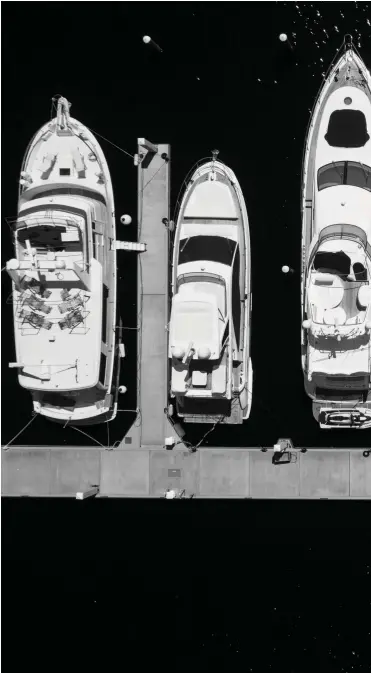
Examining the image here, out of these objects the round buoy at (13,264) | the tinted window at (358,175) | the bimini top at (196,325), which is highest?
the tinted window at (358,175)

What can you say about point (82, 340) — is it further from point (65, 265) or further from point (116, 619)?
point (116, 619)

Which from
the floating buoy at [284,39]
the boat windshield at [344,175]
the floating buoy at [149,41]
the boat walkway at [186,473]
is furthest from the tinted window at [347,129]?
the boat walkway at [186,473]

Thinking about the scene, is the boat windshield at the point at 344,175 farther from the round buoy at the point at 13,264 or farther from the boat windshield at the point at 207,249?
the round buoy at the point at 13,264

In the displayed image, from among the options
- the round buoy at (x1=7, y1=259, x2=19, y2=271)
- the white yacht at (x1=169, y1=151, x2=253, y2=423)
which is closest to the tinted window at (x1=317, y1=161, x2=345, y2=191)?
the white yacht at (x1=169, y1=151, x2=253, y2=423)

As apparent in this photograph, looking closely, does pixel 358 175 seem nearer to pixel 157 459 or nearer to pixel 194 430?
pixel 194 430

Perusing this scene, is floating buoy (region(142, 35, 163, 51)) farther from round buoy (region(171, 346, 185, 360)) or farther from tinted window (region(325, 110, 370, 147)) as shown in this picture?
round buoy (region(171, 346, 185, 360))

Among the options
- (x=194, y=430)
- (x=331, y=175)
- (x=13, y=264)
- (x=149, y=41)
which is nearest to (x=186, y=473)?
(x=194, y=430)
